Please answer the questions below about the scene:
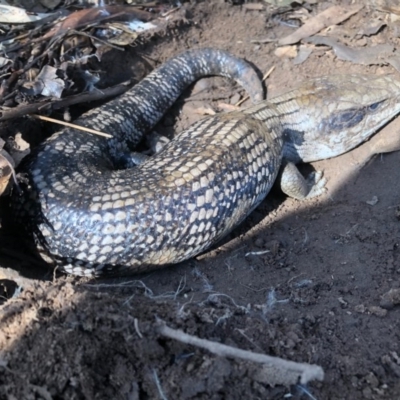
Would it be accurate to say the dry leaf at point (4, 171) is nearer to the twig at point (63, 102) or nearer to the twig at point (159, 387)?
the twig at point (63, 102)

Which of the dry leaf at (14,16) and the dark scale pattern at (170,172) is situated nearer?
the dark scale pattern at (170,172)

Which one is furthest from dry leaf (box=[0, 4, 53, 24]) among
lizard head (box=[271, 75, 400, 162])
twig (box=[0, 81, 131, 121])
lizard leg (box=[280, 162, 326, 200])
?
lizard leg (box=[280, 162, 326, 200])

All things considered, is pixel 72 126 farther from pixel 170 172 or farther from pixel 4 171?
pixel 170 172

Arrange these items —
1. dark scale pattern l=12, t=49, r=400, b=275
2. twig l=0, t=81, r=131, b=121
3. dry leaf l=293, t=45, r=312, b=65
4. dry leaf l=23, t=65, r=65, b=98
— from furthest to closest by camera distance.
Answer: dry leaf l=293, t=45, r=312, b=65 → dry leaf l=23, t=65, r=65, b=98 → twig l=0, t=81, r=131, b=121 → dark scale pattern l=12, t=49, r=400, b=275

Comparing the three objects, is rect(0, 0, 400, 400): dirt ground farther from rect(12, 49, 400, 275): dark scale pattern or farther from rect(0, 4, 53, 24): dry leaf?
rect(0, 4, 53, 24): dry leaf

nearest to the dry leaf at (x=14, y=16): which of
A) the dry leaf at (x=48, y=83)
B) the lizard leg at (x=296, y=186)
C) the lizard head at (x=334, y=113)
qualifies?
the dry leaf at (x=48, y=83)
